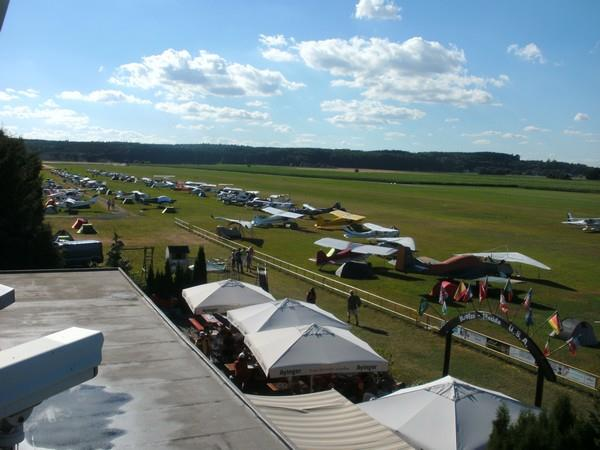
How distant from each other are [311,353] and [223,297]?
5.55m

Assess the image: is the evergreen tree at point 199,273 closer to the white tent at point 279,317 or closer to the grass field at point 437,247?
the grass field at point 437,247

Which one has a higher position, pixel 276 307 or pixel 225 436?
pixel 225 436

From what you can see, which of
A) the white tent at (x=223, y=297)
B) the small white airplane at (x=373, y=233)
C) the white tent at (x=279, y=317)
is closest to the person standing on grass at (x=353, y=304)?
the white tent at (x=223, y=297)

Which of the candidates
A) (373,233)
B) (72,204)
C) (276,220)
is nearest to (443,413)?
(373,233)

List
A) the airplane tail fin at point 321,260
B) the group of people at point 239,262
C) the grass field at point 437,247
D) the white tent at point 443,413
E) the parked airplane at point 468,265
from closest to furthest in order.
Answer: the white tent at point 443,413 → the grass field at point 437,247 → the group of people at point 239,262 → the parked airplane at point 468,265 → the airplane tail fin at point 321,260

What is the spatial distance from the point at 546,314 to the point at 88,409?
19692 millimetres

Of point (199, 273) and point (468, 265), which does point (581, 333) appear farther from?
point (199, 273)

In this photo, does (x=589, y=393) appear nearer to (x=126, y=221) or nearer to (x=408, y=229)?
(x=408, y=229)

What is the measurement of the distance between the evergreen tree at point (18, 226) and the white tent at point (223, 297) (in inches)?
391

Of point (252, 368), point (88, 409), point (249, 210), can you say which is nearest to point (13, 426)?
point (88, 409)

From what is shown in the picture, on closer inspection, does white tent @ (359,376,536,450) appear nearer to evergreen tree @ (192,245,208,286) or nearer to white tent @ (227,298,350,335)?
white tent @ (227,298,350,335)

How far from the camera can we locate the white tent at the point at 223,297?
55.7 feet

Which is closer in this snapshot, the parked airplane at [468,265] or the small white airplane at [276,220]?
the parked airplane at [468,265]

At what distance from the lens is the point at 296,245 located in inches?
1508
